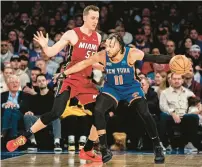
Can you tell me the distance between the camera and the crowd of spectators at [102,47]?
11.1 meters

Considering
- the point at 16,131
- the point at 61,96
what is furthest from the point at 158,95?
the point at 61,96

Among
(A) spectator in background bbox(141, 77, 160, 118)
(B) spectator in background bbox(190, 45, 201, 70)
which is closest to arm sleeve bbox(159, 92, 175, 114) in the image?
(A) spectator in background bbox(141, 77, 160, 118)

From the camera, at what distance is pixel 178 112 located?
11156 millimetres

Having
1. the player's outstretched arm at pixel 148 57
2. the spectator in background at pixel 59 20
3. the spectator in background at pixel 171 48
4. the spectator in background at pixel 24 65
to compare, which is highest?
the spectator in background at pixel 59 20

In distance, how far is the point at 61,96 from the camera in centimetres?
797

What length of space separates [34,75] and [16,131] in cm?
136

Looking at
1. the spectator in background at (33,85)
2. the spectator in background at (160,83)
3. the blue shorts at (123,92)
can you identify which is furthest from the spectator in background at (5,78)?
the blue shorts at (123,92)

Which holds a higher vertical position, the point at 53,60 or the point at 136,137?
the point at 53,60

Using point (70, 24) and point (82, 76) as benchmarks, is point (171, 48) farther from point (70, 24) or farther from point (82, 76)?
point (82, 76)

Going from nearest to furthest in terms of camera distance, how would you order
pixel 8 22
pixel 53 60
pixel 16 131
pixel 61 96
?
pixel 61 96
pixel 16 131
pixel 53 60
pixel 8 22

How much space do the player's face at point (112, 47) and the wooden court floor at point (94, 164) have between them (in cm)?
154

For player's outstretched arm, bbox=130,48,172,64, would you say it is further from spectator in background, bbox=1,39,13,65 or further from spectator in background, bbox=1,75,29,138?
spectator in background, bbox=1,39,13,65

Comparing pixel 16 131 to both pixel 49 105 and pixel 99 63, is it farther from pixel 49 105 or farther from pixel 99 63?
pixel 99 63

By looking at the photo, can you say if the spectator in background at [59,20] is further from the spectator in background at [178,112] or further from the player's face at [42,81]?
the spectator in background at [178,112]
